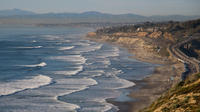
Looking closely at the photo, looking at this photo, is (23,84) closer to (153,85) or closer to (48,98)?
(48,98)

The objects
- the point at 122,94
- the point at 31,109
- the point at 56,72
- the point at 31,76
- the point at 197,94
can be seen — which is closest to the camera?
the point at 197,94

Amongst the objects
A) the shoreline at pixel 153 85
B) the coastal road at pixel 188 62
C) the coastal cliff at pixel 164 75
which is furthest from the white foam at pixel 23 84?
the coastal road at pixel 188 62

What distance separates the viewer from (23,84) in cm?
3234

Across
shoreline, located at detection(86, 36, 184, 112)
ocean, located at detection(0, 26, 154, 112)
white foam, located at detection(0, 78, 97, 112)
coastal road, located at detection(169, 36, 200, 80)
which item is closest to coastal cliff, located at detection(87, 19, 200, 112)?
shoreline, located at detection(86, 36, 184, 112)

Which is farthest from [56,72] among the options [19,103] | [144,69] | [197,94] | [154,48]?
[154,48]

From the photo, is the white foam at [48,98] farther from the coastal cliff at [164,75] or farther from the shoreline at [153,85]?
the coastal cliff at [164,75]

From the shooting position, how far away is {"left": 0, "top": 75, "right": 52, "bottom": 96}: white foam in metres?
29.4

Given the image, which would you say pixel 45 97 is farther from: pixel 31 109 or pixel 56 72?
pixel 56 72

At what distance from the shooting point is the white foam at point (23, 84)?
29.4 meters

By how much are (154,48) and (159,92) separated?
1456 inches

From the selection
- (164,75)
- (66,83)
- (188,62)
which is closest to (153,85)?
(164,75)

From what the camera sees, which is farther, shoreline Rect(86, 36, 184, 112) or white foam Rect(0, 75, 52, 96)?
white foam Rect(0, 75, 52, 96)

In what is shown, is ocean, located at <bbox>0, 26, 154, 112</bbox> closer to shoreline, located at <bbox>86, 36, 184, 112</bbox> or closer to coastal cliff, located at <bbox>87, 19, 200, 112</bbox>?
shoreline, located at <bbox>86, 36, 184, 112</bbox>

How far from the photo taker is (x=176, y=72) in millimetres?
40531
